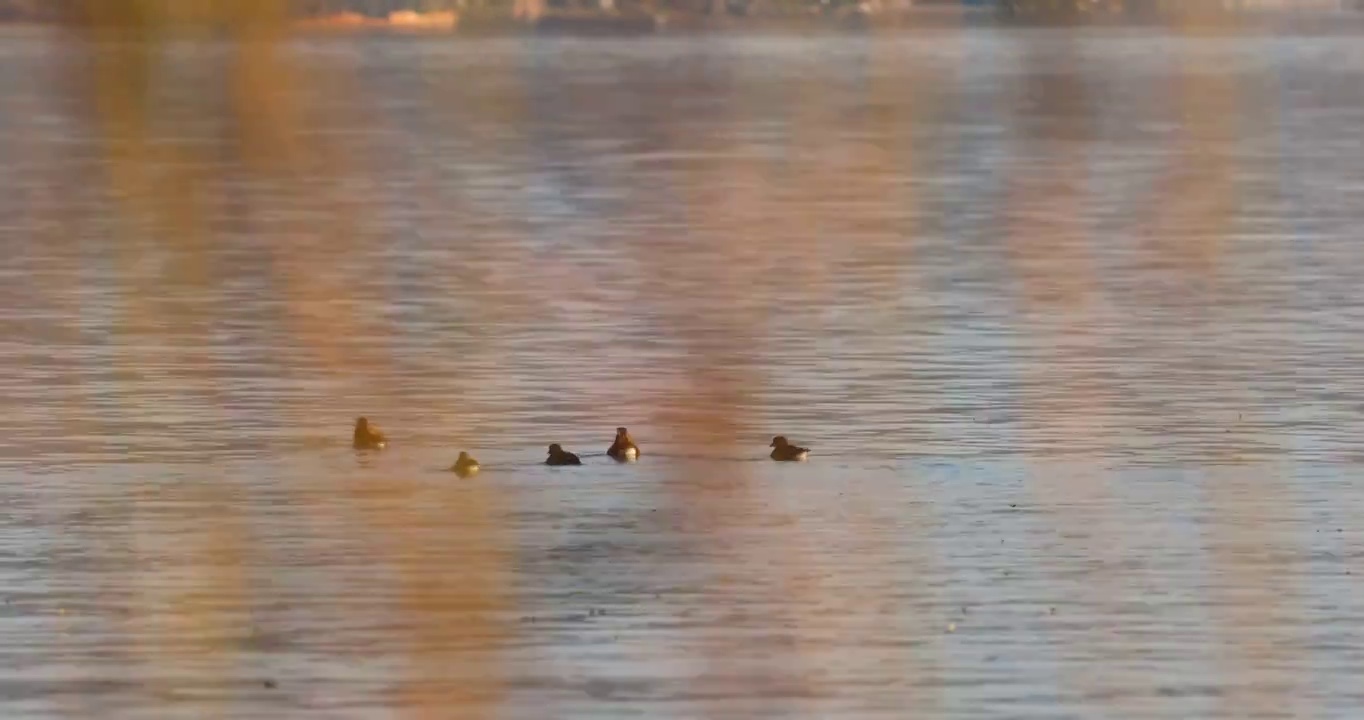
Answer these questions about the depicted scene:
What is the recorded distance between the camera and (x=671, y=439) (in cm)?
481

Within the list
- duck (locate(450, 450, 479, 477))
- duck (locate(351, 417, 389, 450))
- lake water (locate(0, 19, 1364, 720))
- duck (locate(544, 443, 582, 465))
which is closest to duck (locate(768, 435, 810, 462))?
lake water (locate(0, 19, 1364, 720))

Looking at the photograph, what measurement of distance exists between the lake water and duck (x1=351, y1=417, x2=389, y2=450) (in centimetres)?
17

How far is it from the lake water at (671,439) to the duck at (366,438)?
0.17 m

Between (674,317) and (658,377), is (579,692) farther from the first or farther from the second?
(674,317)

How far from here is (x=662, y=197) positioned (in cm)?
3412

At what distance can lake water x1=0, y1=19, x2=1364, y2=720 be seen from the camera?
4.79 meters

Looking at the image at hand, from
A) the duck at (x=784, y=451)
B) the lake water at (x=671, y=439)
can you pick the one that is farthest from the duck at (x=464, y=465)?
the duck at (x=784, y=451)

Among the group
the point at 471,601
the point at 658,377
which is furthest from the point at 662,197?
the point at 471,601

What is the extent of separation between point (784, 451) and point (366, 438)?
1976 millimetres

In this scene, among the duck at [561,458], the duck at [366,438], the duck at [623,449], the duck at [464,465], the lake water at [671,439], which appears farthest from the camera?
the duck at [366,438]

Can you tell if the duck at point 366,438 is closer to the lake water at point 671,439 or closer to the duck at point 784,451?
the lake water at point 671,439

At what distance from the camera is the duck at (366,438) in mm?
13734

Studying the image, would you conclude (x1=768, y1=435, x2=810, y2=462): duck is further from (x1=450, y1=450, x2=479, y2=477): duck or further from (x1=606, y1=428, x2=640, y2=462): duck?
(x1=450, y1=450, x2=479, y2=477): duck

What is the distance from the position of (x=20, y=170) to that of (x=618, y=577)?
98.9ft
